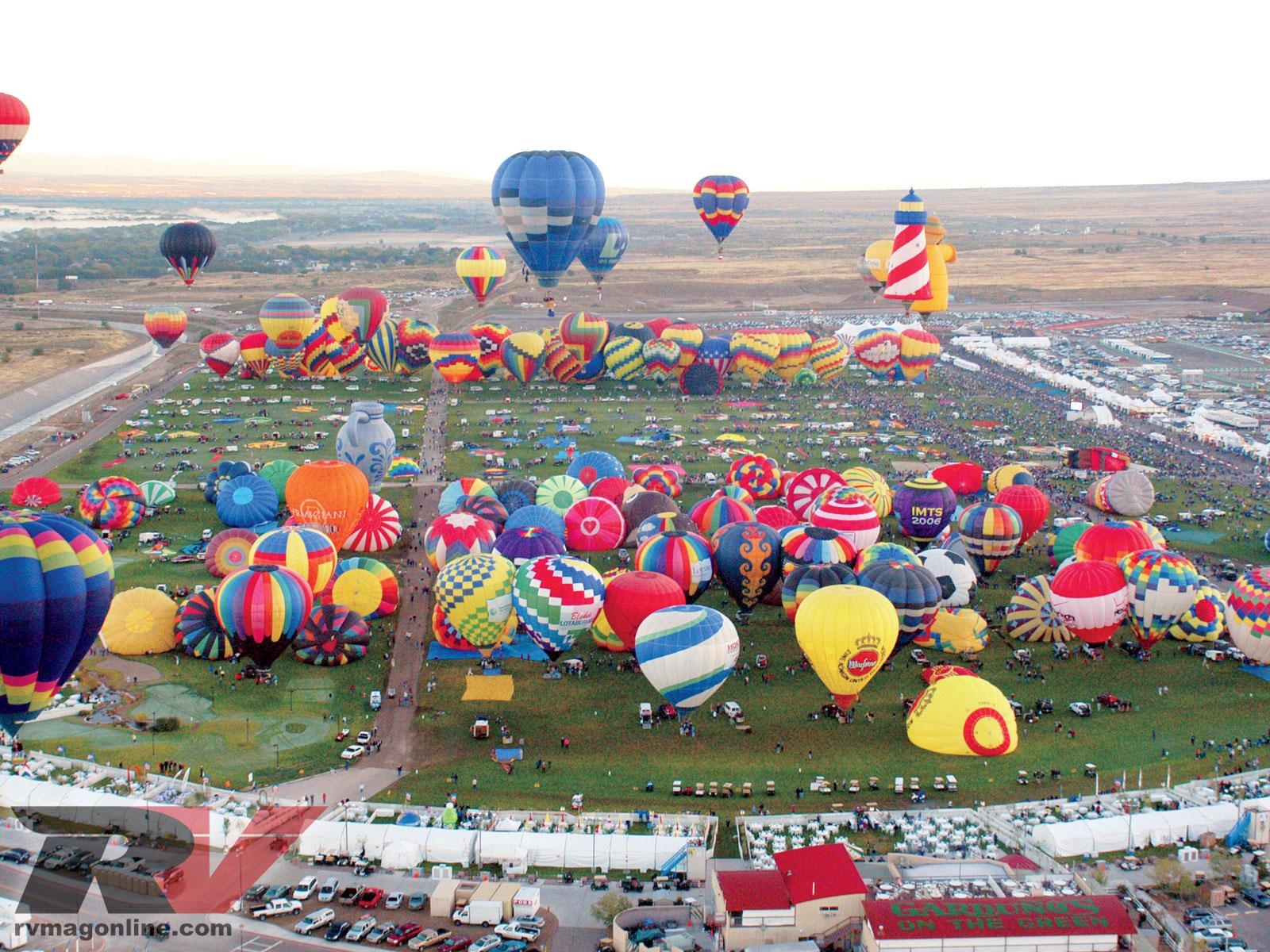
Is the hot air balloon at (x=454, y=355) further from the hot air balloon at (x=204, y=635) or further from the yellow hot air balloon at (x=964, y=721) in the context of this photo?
the yellow hot air balloon at (x=964, y=721)

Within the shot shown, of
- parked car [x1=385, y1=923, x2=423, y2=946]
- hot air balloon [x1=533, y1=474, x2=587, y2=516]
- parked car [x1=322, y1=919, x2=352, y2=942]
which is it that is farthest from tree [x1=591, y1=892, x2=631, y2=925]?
hot air balloon [x1=533, y1=474, x2=587, y2=516]

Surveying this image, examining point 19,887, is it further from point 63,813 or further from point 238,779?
point 238,779

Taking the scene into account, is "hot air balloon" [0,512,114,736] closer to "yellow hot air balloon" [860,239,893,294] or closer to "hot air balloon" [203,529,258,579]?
"hot air balloon" [203,529,258,579]

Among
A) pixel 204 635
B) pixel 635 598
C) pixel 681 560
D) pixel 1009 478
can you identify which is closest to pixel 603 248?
pixel 1009 478

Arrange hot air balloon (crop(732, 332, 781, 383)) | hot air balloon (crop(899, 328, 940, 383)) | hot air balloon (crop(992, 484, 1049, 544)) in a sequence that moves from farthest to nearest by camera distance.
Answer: hot air balloon (crop(899, 328, 940, 383)) < hot air balloon (crop(732, 332, 781, 383)) < hot air balloon (crop(992, 484, 1049, 544))

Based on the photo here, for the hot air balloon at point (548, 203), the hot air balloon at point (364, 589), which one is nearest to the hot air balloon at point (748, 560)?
the hot air balloon at point (364, 589)

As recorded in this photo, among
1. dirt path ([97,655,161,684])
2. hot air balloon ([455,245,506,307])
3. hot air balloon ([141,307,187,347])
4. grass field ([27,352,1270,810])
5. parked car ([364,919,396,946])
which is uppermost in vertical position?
hot air balloon ([455,245,506,307])

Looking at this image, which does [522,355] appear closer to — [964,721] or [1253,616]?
[1253,616]
